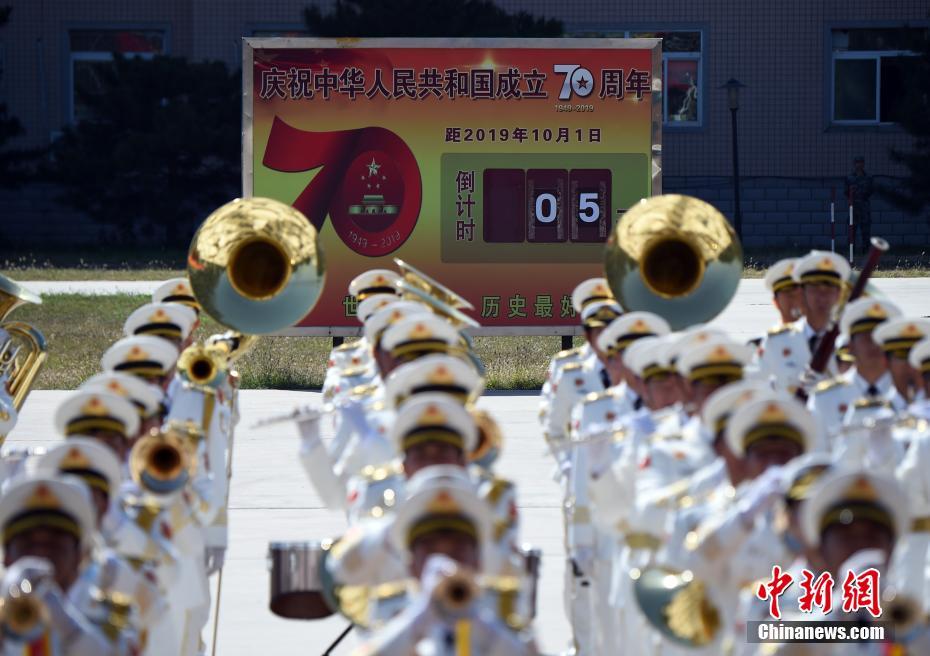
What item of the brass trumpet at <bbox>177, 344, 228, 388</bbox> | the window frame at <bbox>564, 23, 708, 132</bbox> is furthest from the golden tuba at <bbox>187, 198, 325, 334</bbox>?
the window frame at <bbox>564, 23, 708, 132</bbox>

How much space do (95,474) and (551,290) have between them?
35.1 ft

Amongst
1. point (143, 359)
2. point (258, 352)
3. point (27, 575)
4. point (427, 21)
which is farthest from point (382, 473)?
point (427, 21)

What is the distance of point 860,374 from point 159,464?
125 inches

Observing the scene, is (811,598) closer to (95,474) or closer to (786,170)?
(95,474)

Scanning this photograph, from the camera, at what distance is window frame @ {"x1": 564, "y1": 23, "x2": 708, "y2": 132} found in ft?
110

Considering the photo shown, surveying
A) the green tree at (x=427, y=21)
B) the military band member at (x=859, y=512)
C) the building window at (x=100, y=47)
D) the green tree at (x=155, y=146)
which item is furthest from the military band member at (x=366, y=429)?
the building window at (x=100, y=47)

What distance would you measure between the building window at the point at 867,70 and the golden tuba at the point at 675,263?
1021 inches

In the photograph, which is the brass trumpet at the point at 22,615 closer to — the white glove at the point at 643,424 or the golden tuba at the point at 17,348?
the white glove at the point at 643,424

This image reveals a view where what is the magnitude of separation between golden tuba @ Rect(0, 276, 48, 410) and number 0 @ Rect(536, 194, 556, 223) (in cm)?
647

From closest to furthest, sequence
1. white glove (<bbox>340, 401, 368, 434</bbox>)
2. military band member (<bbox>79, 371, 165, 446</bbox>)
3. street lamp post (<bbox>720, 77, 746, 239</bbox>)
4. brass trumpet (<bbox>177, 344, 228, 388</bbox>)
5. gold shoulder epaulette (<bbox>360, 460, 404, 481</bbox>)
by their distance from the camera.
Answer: gold shoulder epaulette (<bbox>360, 460, 404, 481</bbox>) → military band member (<bbox>79, 371, 165, 446</bbox>) → white glove (<bbox>340, 401, 368, 434</bbox>) → brass trumpet (<bbox>177, 344, 228, 388</bbox>) → street lamp post (<bbox>720, 77, 746, 239</bbox>)

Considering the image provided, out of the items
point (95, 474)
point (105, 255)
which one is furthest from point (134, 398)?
point (105, 255)

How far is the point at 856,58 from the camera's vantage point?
34.1 metres

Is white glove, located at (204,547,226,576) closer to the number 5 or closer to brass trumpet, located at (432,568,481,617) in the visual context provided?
brass trumpet, located at (432,568,481,617)

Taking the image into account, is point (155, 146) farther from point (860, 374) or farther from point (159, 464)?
point (159, 464)
